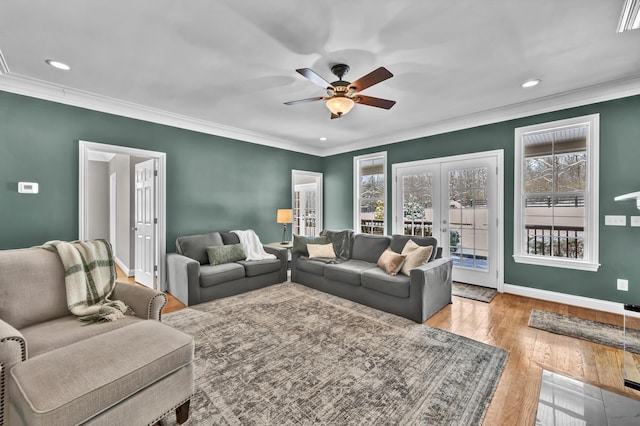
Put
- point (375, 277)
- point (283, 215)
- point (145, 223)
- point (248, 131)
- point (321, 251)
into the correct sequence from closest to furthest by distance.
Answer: point (375, 277), point (145, 223), point (321, 251), point (248, 131), point (283, 215)

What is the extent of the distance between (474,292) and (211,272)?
3783 mm

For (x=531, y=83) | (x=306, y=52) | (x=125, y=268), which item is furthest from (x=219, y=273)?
A: (x=531, y=83)

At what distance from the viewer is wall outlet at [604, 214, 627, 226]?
3.13 meters

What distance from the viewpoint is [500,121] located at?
4.04 metres

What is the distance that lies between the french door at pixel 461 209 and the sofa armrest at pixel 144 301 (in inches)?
165

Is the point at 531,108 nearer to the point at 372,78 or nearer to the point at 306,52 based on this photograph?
the point at 372,78

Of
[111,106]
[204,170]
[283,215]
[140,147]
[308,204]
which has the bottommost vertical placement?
[283,215]

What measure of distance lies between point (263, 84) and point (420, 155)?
3100mm

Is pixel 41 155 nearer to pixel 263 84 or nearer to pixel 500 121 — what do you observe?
pixel 263 84

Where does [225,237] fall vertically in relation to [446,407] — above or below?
above

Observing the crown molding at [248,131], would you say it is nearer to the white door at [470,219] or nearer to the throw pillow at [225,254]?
the white door at [470,219]

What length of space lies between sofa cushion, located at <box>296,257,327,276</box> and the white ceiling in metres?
2.28

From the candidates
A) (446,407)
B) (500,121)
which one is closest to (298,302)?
(446,407)

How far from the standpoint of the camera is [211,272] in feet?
11.9
